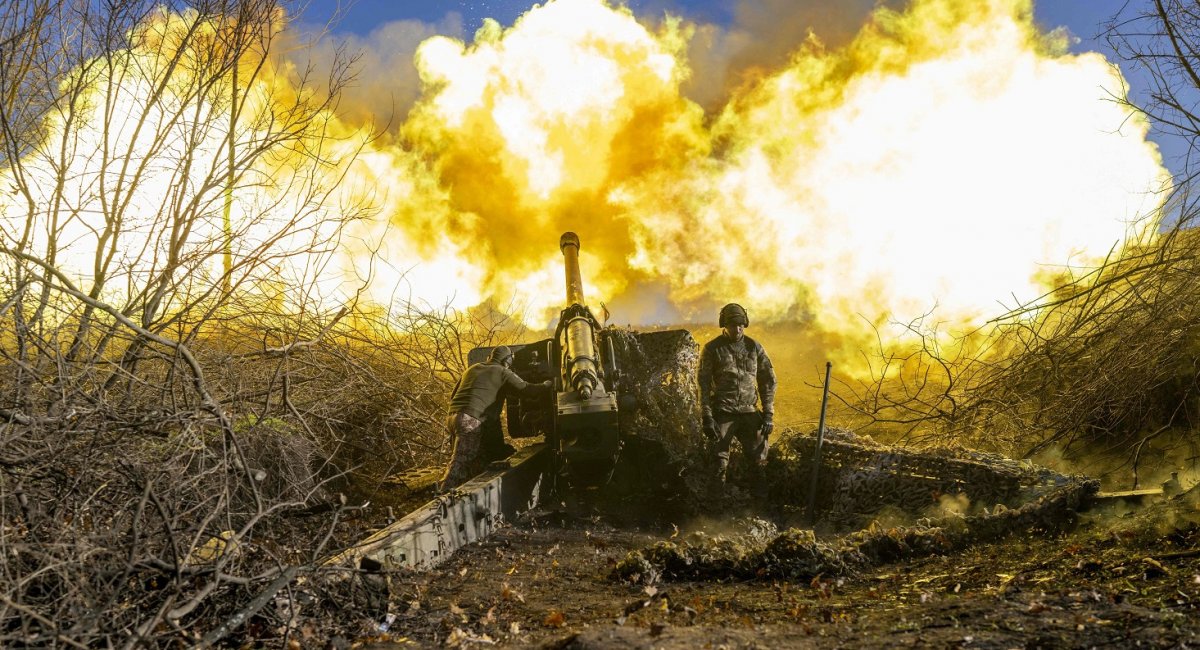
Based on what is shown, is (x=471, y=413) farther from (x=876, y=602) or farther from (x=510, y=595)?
(x=876, y=602)

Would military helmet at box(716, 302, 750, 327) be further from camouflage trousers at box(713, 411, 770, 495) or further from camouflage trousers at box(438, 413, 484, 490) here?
camouflage trousers at box(438, 413, 484, 490)

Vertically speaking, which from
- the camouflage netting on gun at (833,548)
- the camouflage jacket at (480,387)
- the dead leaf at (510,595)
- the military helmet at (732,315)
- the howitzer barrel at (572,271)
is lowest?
the dead leaf at (510,595)

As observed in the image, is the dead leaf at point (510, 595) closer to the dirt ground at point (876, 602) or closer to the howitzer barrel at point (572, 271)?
the dirt ground at point (876, 602)

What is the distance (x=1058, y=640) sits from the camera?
148 inches

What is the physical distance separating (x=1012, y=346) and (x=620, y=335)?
5088mm

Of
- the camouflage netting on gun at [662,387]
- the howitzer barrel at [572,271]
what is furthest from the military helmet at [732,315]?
the howitzer barrel at [572,271]

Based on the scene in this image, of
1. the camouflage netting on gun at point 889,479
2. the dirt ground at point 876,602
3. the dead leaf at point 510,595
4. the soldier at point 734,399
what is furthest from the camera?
the soldier at point 734,399

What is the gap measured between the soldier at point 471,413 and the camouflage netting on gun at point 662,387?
→ 1745 mm

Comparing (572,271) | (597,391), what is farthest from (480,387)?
(572,271)

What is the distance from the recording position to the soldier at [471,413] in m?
9.01

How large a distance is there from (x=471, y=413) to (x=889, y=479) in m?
4.49

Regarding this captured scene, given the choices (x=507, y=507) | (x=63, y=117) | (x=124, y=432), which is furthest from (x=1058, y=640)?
(x=63, y=117)

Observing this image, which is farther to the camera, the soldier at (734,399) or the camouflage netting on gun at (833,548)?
the soldier at (734,399)

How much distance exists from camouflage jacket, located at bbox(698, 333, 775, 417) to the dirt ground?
127 inches
